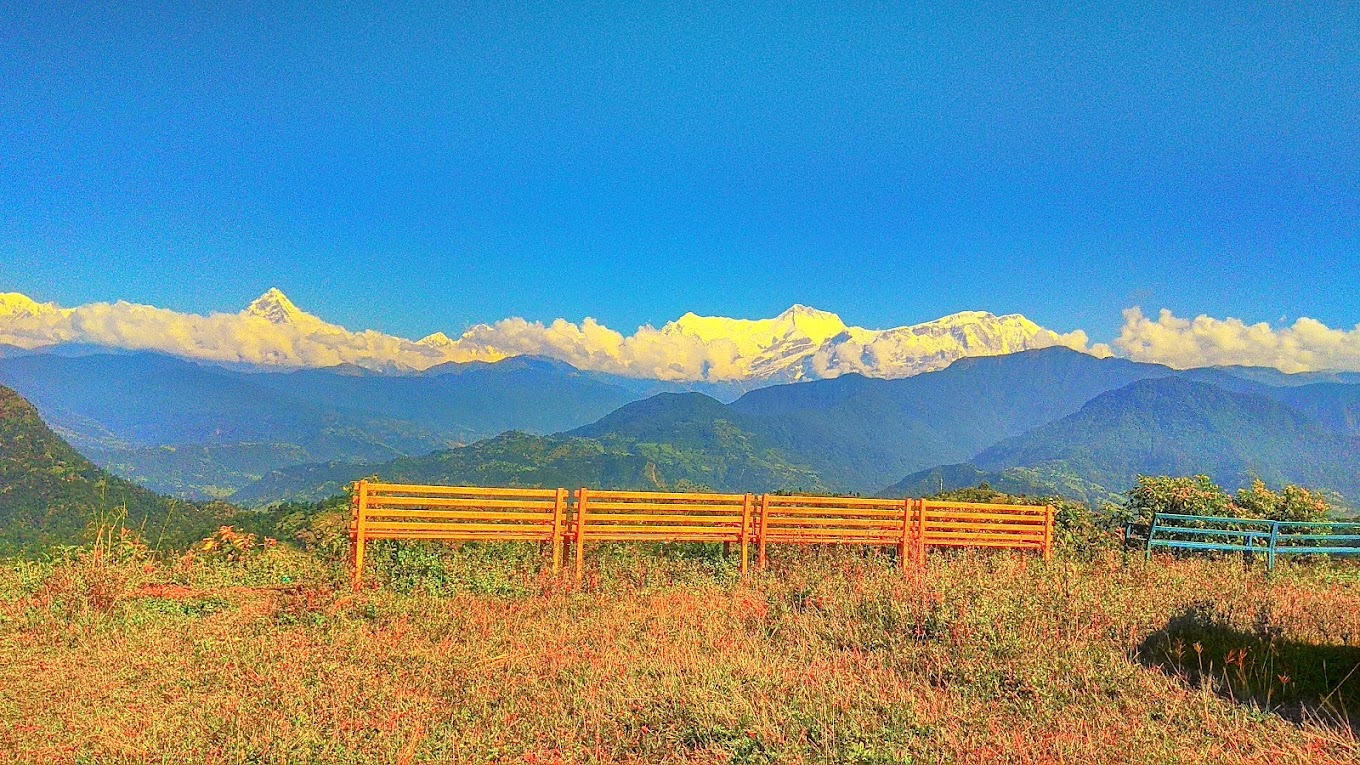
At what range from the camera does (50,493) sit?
81.6m

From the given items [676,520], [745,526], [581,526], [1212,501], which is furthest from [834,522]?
[1212,501]

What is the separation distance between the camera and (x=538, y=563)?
12.3 meters

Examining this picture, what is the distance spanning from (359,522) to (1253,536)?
1651 centimetres

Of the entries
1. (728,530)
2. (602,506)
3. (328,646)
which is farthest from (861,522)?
(328,646)

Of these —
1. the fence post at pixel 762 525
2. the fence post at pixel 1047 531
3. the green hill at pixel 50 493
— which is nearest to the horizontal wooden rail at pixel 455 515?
the fence post at pixel 762 525

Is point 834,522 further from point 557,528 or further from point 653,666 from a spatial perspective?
point 653,666

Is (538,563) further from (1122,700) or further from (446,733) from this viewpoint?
(1122,700)

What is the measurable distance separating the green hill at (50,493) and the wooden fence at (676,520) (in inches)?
2035

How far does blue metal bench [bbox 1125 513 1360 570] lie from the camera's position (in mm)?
14586

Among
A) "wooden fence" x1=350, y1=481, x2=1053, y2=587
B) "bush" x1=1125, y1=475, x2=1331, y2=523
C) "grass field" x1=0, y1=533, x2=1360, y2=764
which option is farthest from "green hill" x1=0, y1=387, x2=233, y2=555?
"bush" x1=1125, y1=475, x2=1331, y2=523

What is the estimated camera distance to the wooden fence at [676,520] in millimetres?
11320

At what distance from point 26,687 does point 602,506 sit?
729cm

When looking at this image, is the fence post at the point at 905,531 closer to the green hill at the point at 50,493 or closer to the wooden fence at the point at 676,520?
the wooden fence at the point at 676,520

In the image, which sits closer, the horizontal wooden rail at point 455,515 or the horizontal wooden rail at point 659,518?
the horizontal wooden rail at point 455,515
